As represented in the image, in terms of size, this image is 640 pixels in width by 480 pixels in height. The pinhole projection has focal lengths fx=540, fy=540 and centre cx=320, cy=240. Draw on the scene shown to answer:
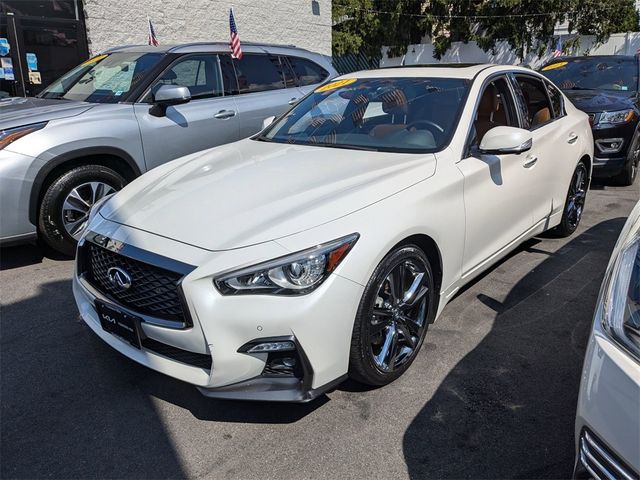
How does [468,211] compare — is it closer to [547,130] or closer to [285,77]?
[547,130]

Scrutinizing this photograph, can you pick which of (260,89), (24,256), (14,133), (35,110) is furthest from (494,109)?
(24,256)

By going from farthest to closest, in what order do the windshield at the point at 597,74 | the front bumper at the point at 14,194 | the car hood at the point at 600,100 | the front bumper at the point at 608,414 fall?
the windshield at the point at 597,74
the car hood at the point at 600,100
the front bumper at the point at 14,194
the front bumper at the point at 608,414

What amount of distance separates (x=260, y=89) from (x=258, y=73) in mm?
191

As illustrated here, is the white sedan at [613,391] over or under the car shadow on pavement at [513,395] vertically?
over

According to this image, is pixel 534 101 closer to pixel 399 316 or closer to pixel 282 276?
pixel 399 316

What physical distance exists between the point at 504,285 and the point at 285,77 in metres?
3.70

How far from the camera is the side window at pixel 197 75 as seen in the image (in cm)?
536

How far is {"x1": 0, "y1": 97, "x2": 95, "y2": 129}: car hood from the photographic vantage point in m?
4.33

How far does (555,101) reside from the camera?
487 centimetres

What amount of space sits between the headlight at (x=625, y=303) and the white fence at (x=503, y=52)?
860 inches

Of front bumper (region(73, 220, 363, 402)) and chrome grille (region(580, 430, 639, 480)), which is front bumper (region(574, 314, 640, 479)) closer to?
chrome grille (region(580, 430, 639, 480))

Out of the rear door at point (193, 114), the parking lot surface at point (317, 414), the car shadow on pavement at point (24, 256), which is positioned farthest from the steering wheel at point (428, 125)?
the car shadow on pavement at point (24, 256)

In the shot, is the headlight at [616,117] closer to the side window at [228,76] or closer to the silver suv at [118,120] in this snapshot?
the silver suv at [118,120]

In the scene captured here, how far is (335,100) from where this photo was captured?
4.05m
